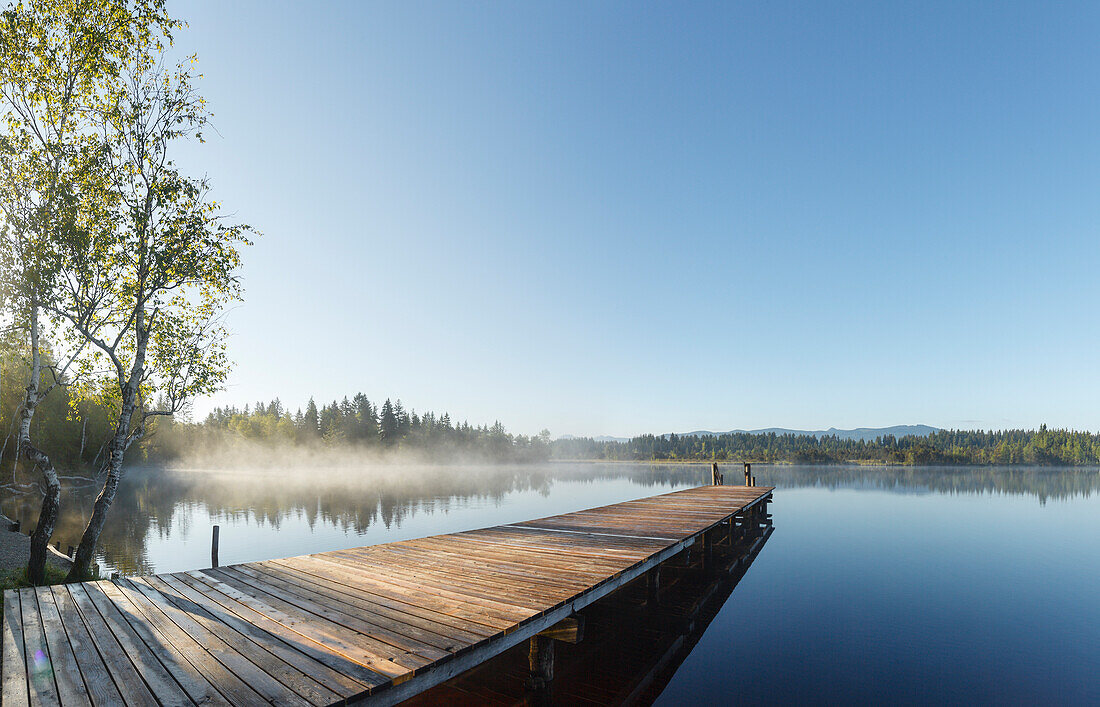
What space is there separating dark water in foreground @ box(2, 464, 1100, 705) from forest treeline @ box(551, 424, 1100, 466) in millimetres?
85035

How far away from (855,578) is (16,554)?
2531 cm

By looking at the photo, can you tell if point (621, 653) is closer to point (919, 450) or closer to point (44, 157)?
point (44, 157)

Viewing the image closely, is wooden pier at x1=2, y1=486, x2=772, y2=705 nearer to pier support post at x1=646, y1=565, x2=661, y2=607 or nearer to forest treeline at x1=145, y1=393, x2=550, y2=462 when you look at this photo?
pier support post at x1=646, y1=565, x2=661, y2=607

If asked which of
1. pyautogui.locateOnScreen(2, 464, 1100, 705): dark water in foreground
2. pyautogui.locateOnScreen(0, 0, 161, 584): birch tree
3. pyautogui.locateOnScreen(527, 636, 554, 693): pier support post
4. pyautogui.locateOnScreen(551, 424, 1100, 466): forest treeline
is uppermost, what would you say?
pyautogui.locateOnScreen(0, 0, 161, 584): birch tree

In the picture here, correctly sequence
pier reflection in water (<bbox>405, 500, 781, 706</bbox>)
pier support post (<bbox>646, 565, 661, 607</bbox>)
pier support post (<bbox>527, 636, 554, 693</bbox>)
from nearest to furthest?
pier support post (<bbox>527, 636, 554, 693</bbox>) < pier reflection in water (<bbox>405, 500, 781, 706</bbox>) < pier support post (<bbox>646, 565, 661, 607</bbox>)

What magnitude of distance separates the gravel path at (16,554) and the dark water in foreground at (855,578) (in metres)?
1.99

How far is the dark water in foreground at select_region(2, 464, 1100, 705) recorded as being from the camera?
30.9ft

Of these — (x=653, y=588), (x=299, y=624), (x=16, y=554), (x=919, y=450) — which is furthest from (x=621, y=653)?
(x=919, y=450)

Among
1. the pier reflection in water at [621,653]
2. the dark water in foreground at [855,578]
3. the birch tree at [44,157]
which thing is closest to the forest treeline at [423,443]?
the dark water in foreground at [855,578]

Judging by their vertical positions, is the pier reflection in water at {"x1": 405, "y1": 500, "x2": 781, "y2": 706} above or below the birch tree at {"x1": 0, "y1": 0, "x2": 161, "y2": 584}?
below

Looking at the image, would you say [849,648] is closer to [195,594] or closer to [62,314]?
[195,594]

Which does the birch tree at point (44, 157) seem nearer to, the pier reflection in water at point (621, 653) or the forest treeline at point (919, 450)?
the pier reflection in water at point (621, 653)

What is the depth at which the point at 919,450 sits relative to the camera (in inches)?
4488

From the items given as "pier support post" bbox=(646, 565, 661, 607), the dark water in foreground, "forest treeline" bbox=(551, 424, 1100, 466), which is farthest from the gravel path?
"forest treeline" bbox=(551, 424, 1100, 466)
